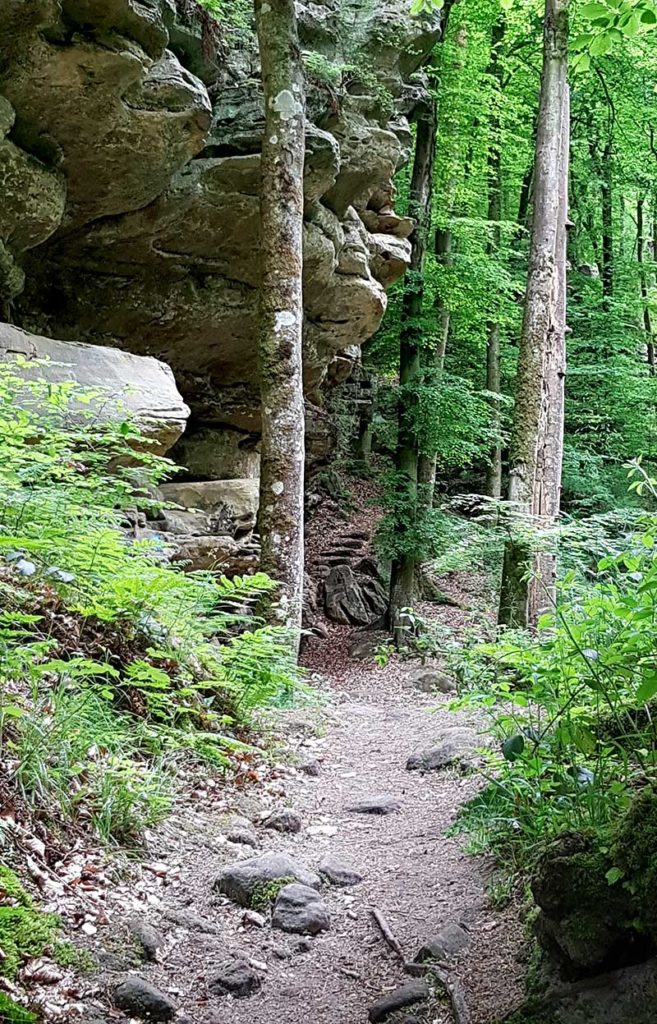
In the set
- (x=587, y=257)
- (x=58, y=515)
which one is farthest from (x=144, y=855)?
(x=587, y=257)

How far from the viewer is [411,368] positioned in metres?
13.7

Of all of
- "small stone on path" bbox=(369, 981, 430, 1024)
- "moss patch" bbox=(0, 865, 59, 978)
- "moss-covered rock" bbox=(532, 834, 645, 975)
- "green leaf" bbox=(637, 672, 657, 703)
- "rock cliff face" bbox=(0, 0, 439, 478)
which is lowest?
"small stone on path" bbox=(369, 981, 430, 1024)

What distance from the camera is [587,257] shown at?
23.9 meters

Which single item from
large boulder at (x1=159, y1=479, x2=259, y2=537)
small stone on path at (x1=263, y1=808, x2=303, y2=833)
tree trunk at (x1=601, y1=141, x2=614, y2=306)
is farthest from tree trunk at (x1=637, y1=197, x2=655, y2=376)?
small stone on path at (x1=263, y1=808, x2=303, y2=833)

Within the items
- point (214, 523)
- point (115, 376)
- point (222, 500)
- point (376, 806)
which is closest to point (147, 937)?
point (376, 806)

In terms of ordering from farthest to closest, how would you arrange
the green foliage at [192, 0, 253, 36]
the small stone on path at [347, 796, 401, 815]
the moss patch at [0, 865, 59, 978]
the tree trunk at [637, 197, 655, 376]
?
the tree trunk at [637, 197, 655, 376]
the green foliage at [192, 0, 253, 36]
the small stone on path at [347, 796, 401, 815]
the moss patch at [0, 865, 59, 978]

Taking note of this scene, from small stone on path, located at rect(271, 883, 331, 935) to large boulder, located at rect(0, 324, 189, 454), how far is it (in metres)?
5.89

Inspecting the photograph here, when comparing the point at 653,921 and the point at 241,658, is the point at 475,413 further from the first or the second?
the point at 653,921

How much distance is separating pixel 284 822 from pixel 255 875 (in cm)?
91

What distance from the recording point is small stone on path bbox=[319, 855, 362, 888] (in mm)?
3744

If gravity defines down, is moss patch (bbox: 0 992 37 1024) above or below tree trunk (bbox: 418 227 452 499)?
below

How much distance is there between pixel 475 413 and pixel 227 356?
14.1 ft

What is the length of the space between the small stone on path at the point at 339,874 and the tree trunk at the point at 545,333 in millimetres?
4090

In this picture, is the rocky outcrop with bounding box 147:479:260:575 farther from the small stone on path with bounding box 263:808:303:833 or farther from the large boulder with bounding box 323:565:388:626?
the small stone on path with bounding box 263:808:303:833
